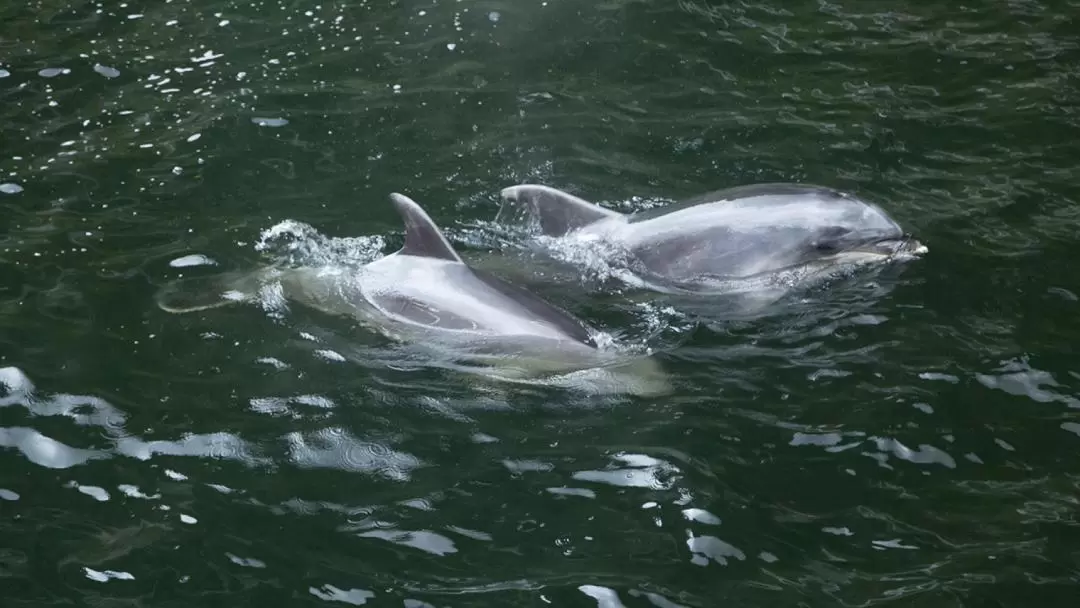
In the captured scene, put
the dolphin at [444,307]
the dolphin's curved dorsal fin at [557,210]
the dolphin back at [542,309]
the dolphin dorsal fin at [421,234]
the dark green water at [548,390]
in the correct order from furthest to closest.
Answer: the dolphin's curved dorsal fin at [557,210], the dolphin dorsal fin at [421,234], the dolphin back at [542,309], the dolphin at [444,307], the dark green water at [548,390]

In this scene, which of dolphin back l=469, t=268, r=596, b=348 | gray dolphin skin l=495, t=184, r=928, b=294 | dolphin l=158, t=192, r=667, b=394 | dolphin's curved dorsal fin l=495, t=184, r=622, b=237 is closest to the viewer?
dolphin l=158, t=192, r=667, b=394

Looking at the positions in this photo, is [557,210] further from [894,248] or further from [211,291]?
[211,291]

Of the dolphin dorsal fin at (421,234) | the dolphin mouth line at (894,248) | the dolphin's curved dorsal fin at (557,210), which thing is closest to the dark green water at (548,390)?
the dolphin mouth line at (894,248)

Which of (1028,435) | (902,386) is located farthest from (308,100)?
(1028,435)

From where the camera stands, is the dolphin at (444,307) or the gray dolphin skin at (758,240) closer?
the dolphin at (444,307)

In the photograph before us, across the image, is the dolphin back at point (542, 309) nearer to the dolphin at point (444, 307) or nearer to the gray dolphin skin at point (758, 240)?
the dolphin at point (444, 307)

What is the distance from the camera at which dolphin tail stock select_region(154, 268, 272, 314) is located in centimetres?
791

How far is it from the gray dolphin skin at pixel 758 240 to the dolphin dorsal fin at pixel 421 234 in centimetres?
131

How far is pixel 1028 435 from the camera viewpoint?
20.5 ft

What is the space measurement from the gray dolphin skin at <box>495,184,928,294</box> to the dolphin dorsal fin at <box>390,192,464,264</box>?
1309mm

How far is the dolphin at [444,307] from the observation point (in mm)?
7020

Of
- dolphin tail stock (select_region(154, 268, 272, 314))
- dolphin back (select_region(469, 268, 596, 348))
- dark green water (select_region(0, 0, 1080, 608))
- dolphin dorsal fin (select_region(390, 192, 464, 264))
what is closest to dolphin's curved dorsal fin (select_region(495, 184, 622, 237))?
dark green water (select_region(0, 0, 1080, 608))

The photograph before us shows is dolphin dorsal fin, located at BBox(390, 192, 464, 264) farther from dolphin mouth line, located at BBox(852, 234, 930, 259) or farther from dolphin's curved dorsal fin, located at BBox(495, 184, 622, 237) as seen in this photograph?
dolphin mouth line, located at BBox(852, 234, 930, 259)

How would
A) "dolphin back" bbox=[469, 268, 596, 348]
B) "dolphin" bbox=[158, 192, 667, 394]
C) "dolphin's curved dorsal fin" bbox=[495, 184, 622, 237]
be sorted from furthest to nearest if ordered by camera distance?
"dolphin's curved dorsal fin" bbox=[495, 184, 622, 237] → "dolphin back" bbox=[469, 268, 596, 348] → "dolphin" bbox=[158, 192, 667, 394]
